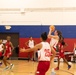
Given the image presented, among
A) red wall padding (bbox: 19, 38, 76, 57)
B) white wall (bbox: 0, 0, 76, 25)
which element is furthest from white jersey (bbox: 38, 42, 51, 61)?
white wall (bbox: 0, 0, 76, 25)

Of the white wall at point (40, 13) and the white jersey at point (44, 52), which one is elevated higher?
the white wall at point (40, 13)

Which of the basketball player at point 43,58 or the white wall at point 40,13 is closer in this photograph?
the basketball player at point 43,58

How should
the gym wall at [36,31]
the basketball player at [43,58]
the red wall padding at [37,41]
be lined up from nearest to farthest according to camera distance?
the basketball player at [43,58] → the red wall padding at [37,41] → the gym wall at [36,31]

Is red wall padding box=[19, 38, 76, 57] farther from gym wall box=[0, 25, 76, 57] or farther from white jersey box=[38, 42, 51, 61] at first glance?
white jersey box=[38, 42, 51, 61]

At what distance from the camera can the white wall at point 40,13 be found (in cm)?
1926

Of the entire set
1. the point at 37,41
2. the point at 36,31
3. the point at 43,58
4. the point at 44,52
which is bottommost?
the point at 43,58

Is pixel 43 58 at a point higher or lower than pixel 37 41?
lower

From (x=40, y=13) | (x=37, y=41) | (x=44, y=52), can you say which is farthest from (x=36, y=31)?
(x=44, y=52)

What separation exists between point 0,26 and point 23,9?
109 inches

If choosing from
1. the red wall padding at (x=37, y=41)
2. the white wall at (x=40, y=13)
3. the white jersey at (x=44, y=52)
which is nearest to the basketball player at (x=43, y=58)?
the white jersey at (x=44, y=52)

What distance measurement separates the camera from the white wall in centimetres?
1926

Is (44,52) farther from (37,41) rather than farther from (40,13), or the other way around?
(40,13)

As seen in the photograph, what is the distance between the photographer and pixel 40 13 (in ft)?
64.9

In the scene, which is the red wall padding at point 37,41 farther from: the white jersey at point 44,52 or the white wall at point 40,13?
the white jersey at point 44,52
